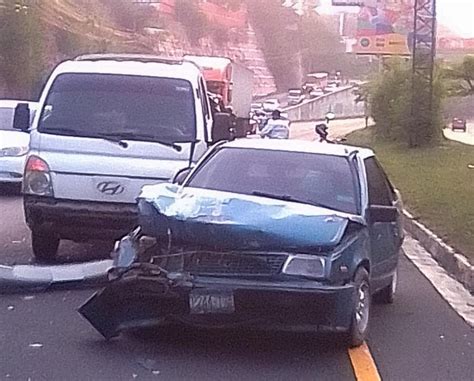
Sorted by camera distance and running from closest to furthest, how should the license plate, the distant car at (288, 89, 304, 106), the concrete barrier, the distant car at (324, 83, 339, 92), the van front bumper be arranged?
the license plate → the van front bumper → the concrete barrier → the distant car at (288, 89, 304, 106) → the distant car at (324, 83, 339, 92)

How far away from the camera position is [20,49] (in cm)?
5397

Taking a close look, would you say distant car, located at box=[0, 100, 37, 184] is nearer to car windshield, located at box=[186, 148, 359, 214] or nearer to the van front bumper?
the van front bumper

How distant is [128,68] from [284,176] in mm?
4014

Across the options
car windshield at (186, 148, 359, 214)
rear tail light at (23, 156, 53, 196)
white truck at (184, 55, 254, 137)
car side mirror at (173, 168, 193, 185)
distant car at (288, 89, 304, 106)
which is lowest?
distant car at (288, 89, 304, 106)

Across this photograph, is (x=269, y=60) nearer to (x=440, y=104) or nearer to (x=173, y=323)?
(x=440, y=104)

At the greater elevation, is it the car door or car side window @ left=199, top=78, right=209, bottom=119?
car side window @ left=199, top=78, right=209, bottom=119

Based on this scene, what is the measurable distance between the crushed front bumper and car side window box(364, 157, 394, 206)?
1.73m

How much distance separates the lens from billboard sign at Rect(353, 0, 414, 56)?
54500 mm

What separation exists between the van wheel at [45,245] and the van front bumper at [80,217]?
0.17 m

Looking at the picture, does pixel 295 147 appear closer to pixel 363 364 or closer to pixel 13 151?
pixel 363 364

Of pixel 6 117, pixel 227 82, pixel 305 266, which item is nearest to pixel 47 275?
pixel 305 266

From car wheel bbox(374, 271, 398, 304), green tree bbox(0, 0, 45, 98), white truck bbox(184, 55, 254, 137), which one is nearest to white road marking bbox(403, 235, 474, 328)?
car wheel bbox(374, 271, 398, 304)

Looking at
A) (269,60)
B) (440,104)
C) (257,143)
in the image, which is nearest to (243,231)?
(257,143)

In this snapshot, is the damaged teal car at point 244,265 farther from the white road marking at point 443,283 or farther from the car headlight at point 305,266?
the white road marking at point 443,283
